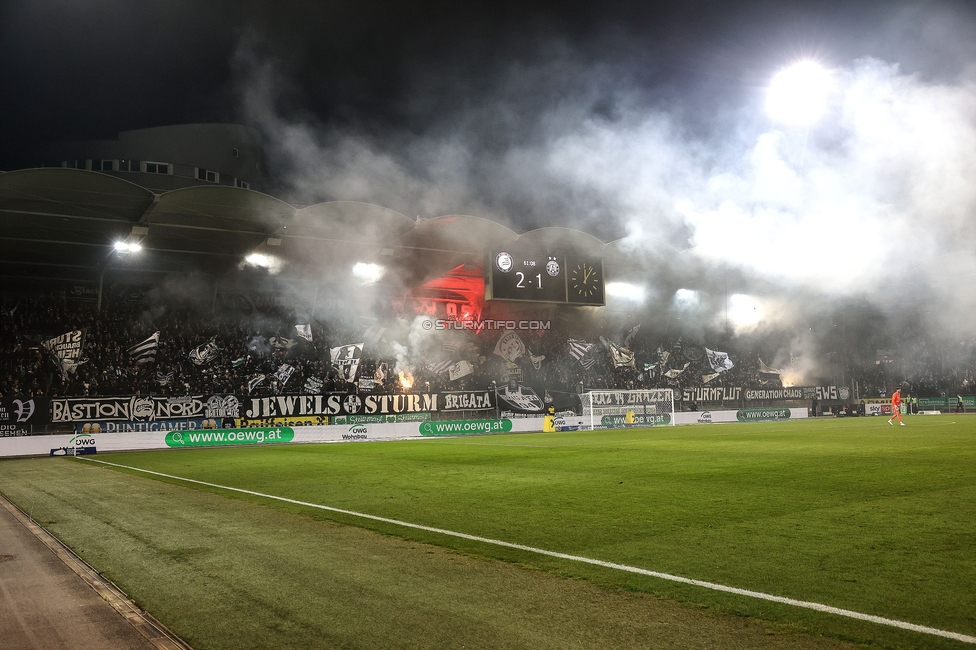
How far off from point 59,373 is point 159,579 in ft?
90.3

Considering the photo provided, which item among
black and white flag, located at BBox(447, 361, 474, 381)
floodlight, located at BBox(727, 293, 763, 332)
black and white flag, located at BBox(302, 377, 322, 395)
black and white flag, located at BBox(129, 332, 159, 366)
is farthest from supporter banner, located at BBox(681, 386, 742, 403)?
black and white flag, located at BBox(129, 332, 159, 366)

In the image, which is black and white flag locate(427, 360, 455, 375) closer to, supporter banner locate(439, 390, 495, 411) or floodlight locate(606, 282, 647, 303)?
supporter banner locate(439, 390, 495, 411)

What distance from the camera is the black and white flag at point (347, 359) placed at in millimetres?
33994

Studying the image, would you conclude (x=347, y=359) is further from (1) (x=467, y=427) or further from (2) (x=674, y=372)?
(2) (x=674, y=372)

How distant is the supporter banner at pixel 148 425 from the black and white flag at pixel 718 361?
3003cm

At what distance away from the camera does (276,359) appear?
109 feet

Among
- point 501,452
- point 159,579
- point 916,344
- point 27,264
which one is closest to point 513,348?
point 501,452

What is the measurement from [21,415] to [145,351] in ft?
20.4

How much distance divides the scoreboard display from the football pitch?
16.0m

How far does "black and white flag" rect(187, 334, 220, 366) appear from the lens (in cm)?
3148

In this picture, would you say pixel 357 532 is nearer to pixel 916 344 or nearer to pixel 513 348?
pixel 513 348

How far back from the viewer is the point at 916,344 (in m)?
48.2

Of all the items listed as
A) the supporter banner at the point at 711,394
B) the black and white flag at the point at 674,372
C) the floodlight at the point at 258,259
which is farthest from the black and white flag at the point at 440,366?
the supporter banner at the point at 711,394

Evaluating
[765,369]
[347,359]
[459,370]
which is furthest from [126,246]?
[765,369]
